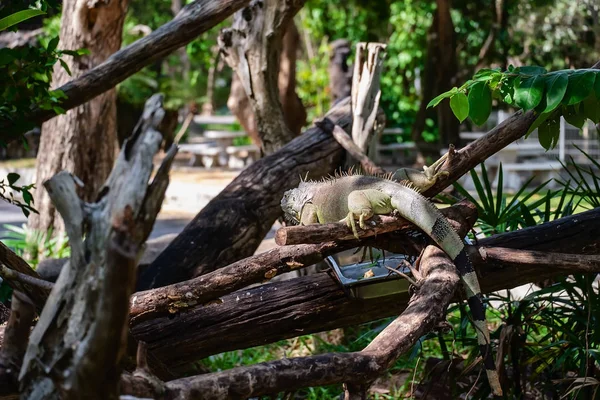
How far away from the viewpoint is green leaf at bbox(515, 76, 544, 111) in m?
2.11

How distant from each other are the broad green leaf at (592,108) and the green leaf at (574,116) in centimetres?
6

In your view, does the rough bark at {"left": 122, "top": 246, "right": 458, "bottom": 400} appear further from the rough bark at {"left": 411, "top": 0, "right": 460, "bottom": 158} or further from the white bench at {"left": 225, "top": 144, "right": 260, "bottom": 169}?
the white bench at {"left": 225, "top": 144, "right": 260, "bottom": 169}

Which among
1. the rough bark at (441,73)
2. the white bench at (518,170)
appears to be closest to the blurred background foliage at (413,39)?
Answer: the rough bark at (441,73)

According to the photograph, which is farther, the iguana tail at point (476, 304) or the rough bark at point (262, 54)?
the rough bark at point (262, 54)

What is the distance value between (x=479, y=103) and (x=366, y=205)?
0.64 meters

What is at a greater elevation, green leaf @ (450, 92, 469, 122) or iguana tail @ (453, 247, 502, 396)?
green leaf @ (450, 92, 469, 122)

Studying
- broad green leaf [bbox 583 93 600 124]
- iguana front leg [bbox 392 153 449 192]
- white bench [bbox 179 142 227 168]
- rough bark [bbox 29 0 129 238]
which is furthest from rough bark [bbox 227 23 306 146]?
white bench [bbox 179 142 227 168]

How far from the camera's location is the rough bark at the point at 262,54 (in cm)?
520

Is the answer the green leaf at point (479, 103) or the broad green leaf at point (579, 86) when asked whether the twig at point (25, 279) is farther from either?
the broad green leaf at point (579, 86)

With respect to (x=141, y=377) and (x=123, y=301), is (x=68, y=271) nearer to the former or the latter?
(x=123, y=301)

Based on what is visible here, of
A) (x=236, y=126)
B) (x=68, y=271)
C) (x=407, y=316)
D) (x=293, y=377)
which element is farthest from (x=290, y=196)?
(x=236, y=126)

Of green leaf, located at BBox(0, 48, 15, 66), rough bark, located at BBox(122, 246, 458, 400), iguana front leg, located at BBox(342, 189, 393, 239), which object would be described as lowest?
rough bark, located at BBox(122, 246, 458, 400)

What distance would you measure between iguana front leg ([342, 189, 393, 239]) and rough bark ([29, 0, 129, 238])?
3.78 metres

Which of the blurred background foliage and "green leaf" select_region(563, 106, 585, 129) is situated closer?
"green leaf" select_region(563, 106, 585, 129)
